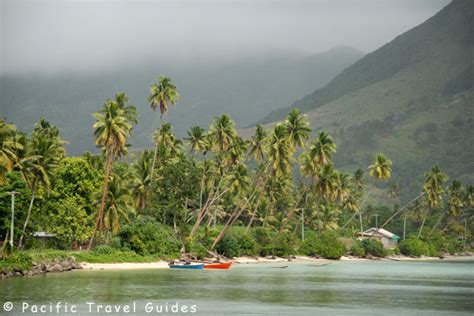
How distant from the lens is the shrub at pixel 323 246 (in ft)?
449

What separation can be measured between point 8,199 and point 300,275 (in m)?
36.3

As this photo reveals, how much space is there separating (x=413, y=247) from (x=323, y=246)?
34.1 m

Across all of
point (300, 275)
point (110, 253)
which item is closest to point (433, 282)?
point (300, 275)

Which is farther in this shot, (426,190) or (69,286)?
(426,190)

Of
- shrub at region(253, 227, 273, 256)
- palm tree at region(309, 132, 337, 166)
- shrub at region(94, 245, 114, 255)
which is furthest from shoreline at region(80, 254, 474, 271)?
palm tree at region(309, 132, 337, 166)

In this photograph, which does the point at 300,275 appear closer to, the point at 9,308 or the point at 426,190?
the point at 9,308

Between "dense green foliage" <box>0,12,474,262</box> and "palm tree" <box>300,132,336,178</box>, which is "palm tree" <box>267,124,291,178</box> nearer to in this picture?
"dense green foliage" <box>0,12,474,262</box>

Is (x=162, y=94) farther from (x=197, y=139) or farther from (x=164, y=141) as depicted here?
(x=164, y=141)

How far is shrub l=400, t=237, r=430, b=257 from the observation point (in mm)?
163375

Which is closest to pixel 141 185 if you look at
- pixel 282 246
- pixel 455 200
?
A: pixel 282 246

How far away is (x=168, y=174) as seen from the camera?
120m

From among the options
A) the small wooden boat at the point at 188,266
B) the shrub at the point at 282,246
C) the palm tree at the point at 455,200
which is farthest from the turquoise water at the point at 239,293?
the palm tree at the point at 455,200

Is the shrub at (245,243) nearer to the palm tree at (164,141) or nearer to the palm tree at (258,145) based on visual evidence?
the palm tree at (258,145)

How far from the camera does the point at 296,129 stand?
125m
